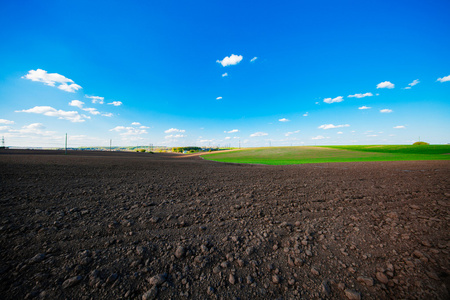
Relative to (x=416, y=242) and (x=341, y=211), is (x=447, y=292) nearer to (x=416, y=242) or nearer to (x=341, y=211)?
(x=416, y=242)

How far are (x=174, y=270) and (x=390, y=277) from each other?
2866mm

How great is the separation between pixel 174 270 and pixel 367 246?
3180 mm

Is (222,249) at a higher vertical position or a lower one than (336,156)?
higher

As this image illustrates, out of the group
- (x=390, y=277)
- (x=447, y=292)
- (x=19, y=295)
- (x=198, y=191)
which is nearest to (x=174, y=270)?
(x=19, y=295)

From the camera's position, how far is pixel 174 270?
2180 mm

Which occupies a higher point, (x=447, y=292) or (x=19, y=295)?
(x=19, y=295)

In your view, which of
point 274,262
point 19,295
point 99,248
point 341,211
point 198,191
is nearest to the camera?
point 19,295

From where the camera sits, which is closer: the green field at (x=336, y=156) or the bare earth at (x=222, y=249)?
the bare earth at (x=222, y=249)

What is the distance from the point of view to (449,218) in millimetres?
3703

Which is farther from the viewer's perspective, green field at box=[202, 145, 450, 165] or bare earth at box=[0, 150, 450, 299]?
green field at box=[202, 145, 450, 165]

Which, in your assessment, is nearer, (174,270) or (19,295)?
(19,295)

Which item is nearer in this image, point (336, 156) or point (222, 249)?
point (222, 249)

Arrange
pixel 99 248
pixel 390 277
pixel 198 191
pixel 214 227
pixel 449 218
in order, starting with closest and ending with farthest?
pixel 390 277 < pixel 99 248 < pixel 214 227 < pixel 449 218 < pixel 198 191

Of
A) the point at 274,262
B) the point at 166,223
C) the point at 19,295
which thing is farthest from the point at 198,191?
the point at 19,295
